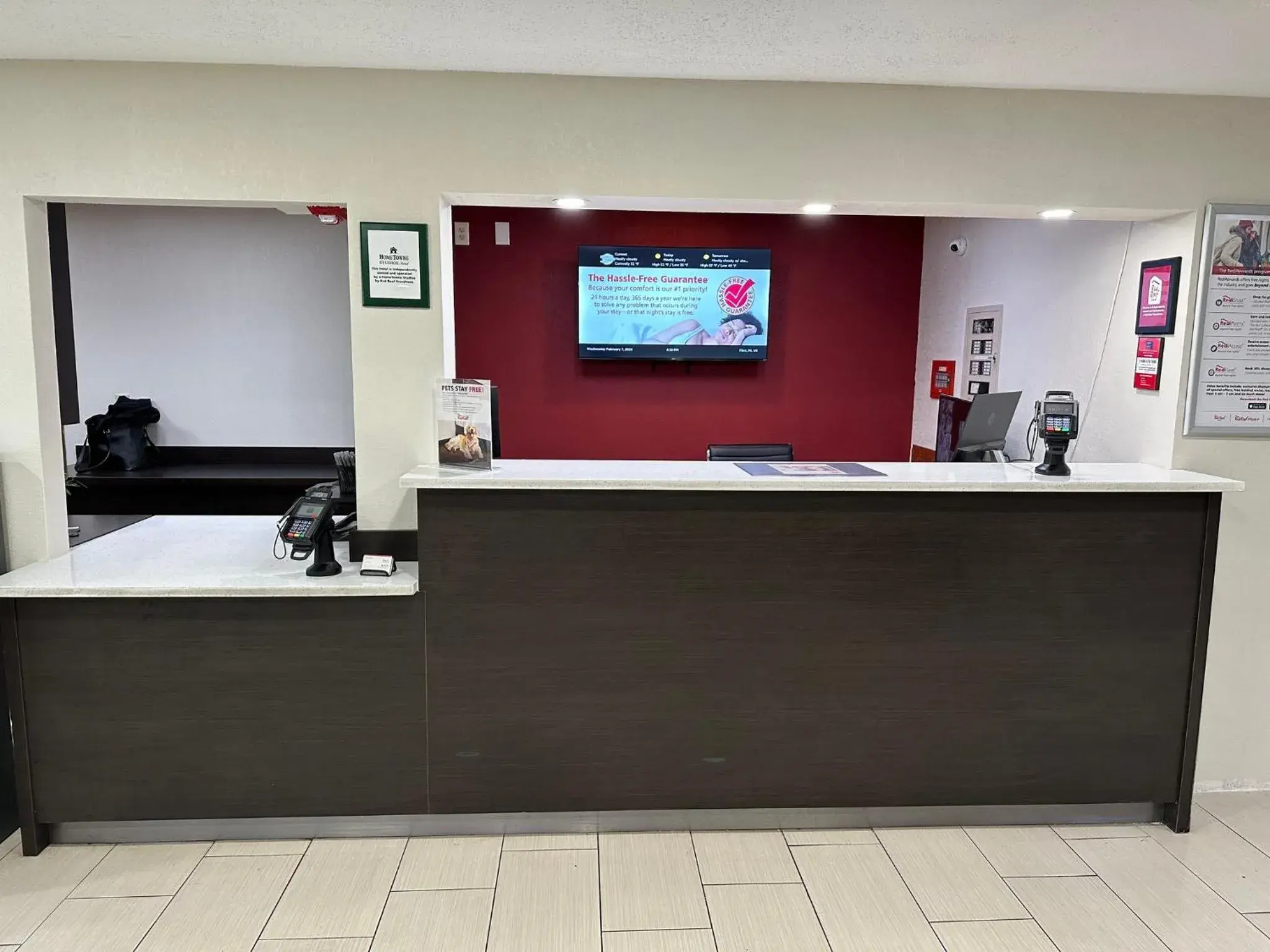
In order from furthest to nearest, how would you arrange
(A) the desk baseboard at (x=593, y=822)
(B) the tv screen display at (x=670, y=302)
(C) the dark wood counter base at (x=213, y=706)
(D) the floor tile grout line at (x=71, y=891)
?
1. (B) the tv screen display at (x=670, y=302)
2. (A) the desk baseboard at (x=593, y=822)
3. (C) the dark wood counter base at (x=213, y=706)
4. (D) the floor tile grout line at (x=71, y=891)

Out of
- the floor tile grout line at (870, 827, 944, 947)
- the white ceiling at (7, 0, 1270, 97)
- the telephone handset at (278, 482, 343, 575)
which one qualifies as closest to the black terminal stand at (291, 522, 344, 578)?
the telephone handset at (278, 482, 343, 575)

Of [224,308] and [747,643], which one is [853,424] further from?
[224,308]

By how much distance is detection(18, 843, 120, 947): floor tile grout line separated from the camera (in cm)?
207

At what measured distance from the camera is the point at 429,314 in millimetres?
2496

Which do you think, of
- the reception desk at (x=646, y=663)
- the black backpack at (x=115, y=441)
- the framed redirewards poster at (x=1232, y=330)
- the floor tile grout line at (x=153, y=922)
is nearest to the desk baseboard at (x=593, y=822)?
the reception desk at (x=646, y=663)

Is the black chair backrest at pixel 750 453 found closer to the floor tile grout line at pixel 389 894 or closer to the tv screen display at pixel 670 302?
the tv screen display at pixel 670 302

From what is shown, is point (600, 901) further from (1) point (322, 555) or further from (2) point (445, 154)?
(2) point (445, 154)

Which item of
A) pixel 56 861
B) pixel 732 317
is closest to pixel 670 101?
pixel 732 317

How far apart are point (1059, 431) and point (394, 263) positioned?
2143 millimetres

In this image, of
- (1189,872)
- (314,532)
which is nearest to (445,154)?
(314,532)

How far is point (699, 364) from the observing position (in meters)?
4.91

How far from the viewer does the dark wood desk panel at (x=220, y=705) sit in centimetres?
235

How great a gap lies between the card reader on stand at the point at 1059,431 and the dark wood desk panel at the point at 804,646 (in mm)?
130

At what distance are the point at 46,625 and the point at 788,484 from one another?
7.25 feet
